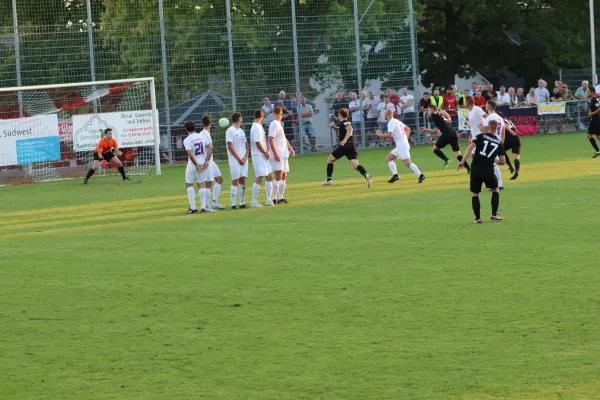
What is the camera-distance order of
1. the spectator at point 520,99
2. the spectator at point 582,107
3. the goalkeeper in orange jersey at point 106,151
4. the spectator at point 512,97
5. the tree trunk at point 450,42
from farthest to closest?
the tree trunk at point 450,42
the spectator at point 582,107
the spectator at point 520,99
the spectator at point 512,97
the goalkeeper in orange jersey at point 106,151

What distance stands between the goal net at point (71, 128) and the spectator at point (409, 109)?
10.4 meters

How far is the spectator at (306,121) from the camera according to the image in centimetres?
3788

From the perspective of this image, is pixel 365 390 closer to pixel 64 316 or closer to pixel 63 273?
pixel 64 316

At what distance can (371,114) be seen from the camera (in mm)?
38875

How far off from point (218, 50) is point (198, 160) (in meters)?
17.3

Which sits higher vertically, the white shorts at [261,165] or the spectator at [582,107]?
the spectator at [582,107]

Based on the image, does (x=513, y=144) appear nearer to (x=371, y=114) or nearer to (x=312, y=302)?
(x=312, y=302)

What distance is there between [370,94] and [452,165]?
9.70m

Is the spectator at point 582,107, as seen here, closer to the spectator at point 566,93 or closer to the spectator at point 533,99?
the spectator at point 566,93

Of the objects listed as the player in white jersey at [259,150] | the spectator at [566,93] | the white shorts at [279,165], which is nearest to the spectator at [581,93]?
the spectator at [566,93]

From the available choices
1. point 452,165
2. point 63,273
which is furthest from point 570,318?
point 452,165

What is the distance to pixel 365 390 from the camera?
7887 mm

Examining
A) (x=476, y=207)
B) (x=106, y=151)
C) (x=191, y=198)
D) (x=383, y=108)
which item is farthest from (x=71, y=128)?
(x=476, y=207)

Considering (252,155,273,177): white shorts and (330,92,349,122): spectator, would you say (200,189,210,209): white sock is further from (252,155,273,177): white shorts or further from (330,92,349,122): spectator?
(330,92,349,122): spectator
